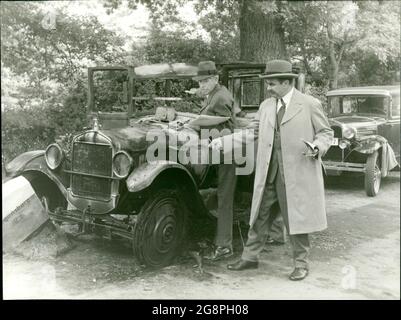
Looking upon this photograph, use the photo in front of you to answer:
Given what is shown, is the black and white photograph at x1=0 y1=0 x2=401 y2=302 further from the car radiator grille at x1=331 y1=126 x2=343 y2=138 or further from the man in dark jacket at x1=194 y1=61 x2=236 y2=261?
the car radiator grille at x1=331 y1=126 x2=343 y2=138

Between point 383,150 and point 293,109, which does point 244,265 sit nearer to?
point 293,109

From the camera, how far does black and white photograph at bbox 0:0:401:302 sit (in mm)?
3699

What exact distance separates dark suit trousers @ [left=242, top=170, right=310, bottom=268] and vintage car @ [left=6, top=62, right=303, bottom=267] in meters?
0.71

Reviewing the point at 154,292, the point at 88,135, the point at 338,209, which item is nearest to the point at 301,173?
the point at 154,292

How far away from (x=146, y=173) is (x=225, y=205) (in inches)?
34.9

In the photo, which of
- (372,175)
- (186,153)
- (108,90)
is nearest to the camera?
(186,153)

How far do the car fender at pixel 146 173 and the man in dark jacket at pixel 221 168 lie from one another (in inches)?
15.0

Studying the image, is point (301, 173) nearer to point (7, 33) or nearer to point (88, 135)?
point (88, 135)

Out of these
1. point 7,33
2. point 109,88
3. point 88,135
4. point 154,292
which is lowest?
point 154,292

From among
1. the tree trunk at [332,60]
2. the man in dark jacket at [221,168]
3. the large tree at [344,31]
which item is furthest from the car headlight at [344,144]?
the man in dark jacket at [221,168]

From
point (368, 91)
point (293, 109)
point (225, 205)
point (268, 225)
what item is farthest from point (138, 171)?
point (368, 91)

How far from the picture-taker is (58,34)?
16.4 feet

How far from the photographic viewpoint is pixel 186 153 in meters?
4.47
